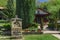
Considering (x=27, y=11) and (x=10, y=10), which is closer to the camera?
(x=27, y=11)

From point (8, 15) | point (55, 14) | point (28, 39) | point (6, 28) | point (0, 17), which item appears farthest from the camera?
point (0, 17)

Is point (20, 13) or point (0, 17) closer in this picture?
point (20, 13)

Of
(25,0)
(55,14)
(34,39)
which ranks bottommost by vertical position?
(34,39)

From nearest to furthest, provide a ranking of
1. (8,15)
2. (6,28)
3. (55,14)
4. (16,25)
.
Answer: (16,25) < (6,28) < (55,14) < (8,15)

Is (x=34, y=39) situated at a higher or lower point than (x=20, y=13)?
lower

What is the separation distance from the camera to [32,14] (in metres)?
24.9

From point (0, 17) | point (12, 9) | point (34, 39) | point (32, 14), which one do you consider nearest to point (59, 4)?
point (32, 14)

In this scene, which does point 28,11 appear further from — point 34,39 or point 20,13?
point 34,39

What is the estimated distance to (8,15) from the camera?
36219 millimetres

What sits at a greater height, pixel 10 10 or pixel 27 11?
pixel 10 10

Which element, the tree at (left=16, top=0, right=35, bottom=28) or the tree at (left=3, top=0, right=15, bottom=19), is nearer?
the tree at (left=16, top=0, right=35, bottom=28)

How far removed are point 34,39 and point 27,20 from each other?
7776mm

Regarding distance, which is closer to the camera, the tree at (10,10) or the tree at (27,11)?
the tree at (27,11)

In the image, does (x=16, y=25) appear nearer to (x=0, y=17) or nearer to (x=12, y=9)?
(x=12, y=9)
